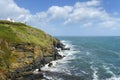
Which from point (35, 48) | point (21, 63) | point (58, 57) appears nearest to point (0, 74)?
point (21, 63)

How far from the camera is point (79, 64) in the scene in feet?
301

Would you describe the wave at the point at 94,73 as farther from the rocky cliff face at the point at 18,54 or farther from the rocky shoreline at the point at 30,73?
the rocky cliff face at the point at 18,54

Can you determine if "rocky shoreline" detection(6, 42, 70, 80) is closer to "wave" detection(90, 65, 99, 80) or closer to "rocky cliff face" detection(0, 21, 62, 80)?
"rocky cliff face" detection(0, 21, 62, 80)

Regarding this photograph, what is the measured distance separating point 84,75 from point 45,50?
2595 centimetres

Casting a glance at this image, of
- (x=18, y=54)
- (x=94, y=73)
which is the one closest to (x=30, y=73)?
(x=18, y=54)

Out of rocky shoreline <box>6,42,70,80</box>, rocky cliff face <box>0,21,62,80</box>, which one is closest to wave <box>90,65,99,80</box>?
rocky shoreline <box>6,42,70,80</box>

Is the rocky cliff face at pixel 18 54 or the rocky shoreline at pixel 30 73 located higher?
the rocky cliff face at pixel 18 54

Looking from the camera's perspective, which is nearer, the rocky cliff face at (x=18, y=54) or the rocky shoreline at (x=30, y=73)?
the rocky shoreline at (x=30, y=73)

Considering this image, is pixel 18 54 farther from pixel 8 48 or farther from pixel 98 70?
pixel 98 70

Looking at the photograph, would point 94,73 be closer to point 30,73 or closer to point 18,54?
point 30,73

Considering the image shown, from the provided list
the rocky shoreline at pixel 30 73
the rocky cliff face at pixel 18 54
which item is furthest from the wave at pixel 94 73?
the rocky cliff face at pixel 18 54

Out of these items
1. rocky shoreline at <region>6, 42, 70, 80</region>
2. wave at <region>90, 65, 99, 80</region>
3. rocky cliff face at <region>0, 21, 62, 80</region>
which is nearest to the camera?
rocky shoreline at <region>6, 42, 70, 80</region>

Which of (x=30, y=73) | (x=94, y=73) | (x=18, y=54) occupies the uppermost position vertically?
(x=18, y=54)

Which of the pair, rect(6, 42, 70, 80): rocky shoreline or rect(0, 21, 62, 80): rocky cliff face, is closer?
rect(6, 42, 70, 80): rocky shoreline
